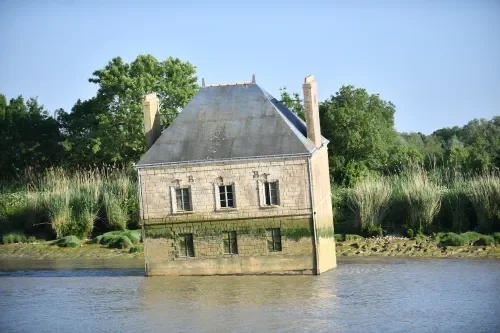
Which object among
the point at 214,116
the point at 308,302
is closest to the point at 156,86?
the point at 214,116

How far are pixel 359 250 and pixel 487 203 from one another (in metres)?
5.44

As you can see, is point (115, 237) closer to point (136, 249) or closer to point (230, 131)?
point (136, 249)

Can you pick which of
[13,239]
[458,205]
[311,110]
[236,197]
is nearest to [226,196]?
[236,197]

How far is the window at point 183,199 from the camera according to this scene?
113ft

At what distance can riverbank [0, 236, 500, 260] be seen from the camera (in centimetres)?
3797

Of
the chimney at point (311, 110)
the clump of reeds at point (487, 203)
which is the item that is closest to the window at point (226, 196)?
the chimney at point (311, 110)

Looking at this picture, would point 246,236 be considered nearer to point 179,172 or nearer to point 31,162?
point 179,172

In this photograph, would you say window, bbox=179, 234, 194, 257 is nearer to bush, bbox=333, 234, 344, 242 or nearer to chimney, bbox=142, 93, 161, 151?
chimney, bbox=142, 93, 161, 151

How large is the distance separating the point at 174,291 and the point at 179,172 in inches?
166

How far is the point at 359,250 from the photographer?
1567 inches

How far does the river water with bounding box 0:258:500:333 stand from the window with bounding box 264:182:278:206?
2.59 meters

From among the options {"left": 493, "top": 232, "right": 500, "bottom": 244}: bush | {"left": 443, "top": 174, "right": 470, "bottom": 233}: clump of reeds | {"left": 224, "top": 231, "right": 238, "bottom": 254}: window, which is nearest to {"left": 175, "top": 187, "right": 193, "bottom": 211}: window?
{"left": 224, "top": 231, "right": 238, "bottom": 254}: window

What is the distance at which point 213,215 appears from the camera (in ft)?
112

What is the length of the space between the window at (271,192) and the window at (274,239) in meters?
0.92
